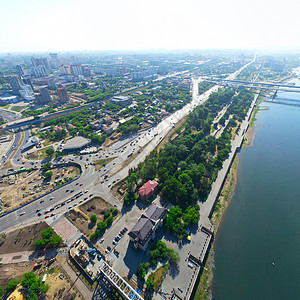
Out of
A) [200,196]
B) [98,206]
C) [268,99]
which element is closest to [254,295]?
[200,196]

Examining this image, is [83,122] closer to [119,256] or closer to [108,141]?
[108,141]

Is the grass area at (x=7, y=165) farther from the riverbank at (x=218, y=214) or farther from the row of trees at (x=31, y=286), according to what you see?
the riverbank at (x=218, y=214)

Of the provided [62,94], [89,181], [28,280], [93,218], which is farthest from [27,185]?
[62,94]

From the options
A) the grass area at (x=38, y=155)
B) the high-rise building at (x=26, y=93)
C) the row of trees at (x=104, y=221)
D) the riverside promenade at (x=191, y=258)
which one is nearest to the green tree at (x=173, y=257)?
the riverside promenade at (x=191, y=258)

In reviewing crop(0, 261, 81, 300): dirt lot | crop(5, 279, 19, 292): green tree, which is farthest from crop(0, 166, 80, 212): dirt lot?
crop(5, 279, 19, 292): green tree

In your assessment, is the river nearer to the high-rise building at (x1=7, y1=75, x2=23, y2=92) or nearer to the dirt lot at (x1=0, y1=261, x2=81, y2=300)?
the dirt lot at (x1=0, y1=261, x2=81, y2=300)

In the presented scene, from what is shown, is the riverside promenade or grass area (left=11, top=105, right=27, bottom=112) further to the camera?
grass area (left=11, top=105, right=27, bottom=112)
